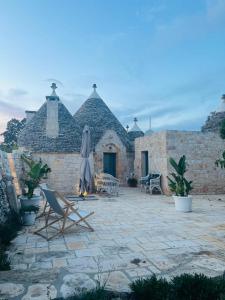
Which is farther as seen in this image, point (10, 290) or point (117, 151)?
point (117, 151)

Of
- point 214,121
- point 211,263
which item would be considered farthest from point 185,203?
point 214,121

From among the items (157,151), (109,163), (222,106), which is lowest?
(109,163)

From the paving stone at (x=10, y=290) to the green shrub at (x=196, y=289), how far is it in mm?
1661

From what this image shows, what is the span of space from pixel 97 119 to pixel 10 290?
1766cm

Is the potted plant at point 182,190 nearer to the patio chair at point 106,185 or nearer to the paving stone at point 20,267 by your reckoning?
the patio chair at point 106,185

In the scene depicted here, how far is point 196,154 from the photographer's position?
13703 mm

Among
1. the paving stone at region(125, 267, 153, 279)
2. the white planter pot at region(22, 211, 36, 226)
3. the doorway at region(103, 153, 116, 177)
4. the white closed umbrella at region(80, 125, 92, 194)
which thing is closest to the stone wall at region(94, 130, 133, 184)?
the doorway at region(103, 153, 116, 177)

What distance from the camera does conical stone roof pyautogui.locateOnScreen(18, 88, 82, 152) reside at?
559 inches

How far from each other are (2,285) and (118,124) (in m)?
18.3

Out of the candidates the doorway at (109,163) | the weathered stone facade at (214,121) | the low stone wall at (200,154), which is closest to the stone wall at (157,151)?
the low stone wall at (200,154)

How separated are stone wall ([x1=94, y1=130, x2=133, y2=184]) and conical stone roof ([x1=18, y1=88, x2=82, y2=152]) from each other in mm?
3698

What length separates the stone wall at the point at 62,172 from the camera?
13945 mm

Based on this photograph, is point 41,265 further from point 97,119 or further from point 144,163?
point 97,119

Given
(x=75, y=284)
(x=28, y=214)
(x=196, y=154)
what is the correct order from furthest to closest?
(x=196, y=154), (x=28, y=214), (x=75, y=284)
